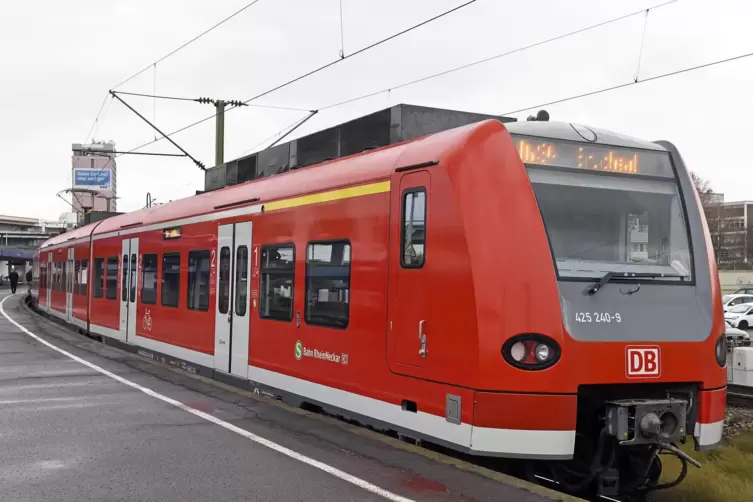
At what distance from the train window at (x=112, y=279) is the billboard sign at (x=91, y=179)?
95926mm

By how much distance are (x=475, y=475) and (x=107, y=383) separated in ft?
22.6

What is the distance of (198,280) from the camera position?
38.5 feet

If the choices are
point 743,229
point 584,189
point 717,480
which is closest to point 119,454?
point 584,189

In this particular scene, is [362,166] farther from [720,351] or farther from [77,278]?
[77,278]

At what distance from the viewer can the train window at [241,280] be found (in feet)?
32.9

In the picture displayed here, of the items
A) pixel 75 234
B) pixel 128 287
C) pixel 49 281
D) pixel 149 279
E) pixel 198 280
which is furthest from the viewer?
pixel 49 281

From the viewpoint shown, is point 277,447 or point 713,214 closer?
point 277,447

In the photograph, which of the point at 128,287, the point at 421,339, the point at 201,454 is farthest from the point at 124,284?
A: the point at 421,339

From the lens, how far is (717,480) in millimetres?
8266

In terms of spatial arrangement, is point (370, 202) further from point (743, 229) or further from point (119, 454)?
point (743, 229)

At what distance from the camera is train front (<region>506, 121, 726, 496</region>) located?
583 cm

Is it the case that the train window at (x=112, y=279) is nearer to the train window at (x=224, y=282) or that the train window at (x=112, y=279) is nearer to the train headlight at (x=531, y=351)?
the train window at (x=224, y=282)

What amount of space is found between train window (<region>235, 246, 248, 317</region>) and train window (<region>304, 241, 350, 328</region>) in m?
1.91

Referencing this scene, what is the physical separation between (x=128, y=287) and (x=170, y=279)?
3.20 m
